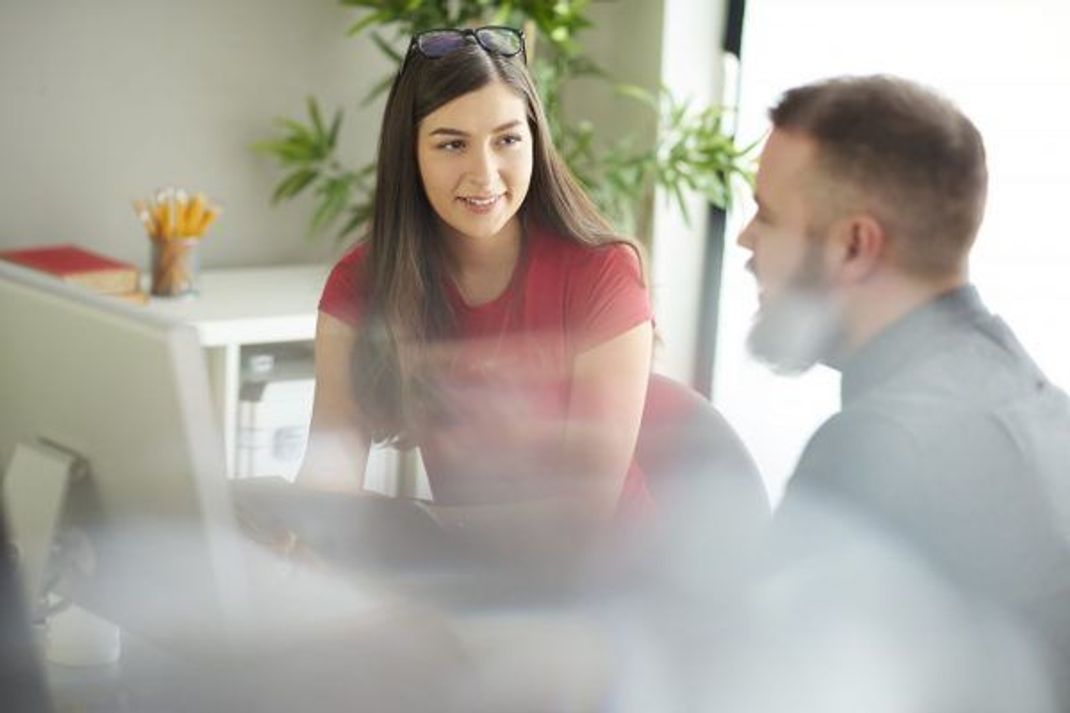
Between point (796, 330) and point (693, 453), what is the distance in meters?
0.45

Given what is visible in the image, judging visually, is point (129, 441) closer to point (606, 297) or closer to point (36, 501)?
point (36, 501)

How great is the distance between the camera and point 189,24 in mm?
4043

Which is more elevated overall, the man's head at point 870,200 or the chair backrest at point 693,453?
the man's head at point 870,200

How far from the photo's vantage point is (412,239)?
249 centimetres

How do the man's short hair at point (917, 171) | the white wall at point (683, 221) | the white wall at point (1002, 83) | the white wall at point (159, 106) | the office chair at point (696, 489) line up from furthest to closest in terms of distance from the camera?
1. the white wall at point (683, 221)
2. the white wall at point (159, 106)
3. the white wall at point (1002, 83)
4. the office chair at point (696, 489)
5. the man's short hair at point (917, 171)

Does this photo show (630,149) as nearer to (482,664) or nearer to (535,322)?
(535,322)

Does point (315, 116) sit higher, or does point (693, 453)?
point (315, 116)

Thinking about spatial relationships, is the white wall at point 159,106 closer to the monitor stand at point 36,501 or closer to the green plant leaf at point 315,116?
the green plant leaf at point 315,116

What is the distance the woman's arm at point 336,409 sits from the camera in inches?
94.9

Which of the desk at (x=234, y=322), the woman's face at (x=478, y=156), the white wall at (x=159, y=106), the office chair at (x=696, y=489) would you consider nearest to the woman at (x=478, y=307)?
the woman's face at (x=478, y=156)

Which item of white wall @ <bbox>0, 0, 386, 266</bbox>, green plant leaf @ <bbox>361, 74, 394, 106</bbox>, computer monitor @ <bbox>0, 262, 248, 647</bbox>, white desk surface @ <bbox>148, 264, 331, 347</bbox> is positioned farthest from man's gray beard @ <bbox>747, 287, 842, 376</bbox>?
white wall @ <bbox>0, 0, 386, 266</bbox>

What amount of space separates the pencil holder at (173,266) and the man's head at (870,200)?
89.7 inches

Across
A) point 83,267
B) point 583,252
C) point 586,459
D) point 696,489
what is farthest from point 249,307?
point 696,489

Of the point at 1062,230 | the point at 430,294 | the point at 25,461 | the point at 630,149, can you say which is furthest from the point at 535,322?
the point at 630,149
